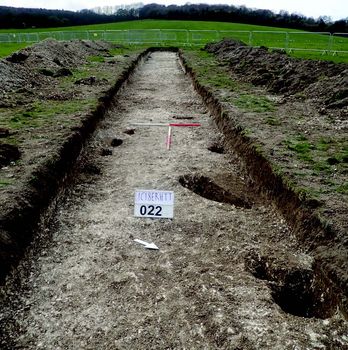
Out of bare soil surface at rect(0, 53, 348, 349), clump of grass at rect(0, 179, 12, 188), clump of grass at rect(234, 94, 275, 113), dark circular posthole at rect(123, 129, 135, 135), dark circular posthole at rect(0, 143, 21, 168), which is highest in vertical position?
clump of grass at rect(234, 94, 275, 113)

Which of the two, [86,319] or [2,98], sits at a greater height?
[2,98]

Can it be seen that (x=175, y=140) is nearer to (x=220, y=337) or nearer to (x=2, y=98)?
(x=2, y=98)

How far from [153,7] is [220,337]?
3190 inches

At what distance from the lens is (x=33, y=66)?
464 inches

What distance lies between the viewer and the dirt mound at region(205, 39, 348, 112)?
853 centimetres

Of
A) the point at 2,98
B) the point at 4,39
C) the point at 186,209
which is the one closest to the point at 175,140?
the point at 186,209

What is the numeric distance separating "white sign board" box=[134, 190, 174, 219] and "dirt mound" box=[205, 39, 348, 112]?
4.86 meters

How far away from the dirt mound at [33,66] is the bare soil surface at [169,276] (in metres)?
4.44

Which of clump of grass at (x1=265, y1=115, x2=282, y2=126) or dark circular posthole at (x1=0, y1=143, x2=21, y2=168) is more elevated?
clump of grass at (x1=265, y1=115, x2=282, y2=126)

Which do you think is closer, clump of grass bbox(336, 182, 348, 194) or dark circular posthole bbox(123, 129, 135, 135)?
clump of grass bbox(336, 182, 348, 194)

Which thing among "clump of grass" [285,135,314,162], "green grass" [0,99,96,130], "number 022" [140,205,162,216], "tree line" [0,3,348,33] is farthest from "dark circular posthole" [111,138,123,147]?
"tree line" [0,3,348,33]

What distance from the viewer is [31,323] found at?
307cm

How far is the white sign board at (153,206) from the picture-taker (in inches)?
188

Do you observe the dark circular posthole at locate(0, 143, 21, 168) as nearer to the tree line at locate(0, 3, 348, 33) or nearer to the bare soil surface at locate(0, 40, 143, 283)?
the bare soil surface at locate(0, 40, 143, 283)
